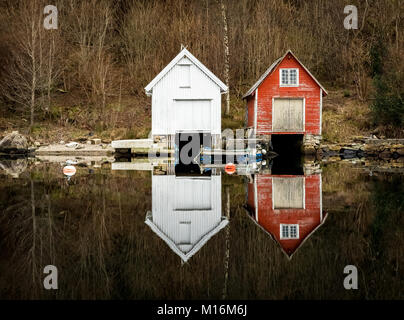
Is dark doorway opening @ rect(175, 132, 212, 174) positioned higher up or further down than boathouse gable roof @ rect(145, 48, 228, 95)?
further down

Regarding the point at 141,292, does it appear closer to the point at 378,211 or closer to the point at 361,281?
the point at 361,281

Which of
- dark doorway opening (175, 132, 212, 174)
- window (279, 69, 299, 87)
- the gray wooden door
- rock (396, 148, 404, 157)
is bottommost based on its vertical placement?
rock (396, 148, 404, 157)

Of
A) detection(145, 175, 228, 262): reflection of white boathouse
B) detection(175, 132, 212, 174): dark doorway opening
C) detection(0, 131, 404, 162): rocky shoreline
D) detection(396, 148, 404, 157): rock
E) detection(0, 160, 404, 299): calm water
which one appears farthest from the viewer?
detection(175, 132, 212, 174): dark doorway opening

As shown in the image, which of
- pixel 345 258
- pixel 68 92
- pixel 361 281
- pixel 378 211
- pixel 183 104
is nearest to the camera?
pixel 361 281

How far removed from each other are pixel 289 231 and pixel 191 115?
22005 mm

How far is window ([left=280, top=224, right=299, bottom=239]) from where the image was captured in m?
7.65

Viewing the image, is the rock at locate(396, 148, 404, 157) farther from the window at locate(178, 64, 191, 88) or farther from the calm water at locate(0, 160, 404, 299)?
the calm water at locate(0, 160, 404, 299)

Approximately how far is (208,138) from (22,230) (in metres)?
23.0

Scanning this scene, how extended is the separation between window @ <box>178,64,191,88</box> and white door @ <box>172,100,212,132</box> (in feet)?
3.00

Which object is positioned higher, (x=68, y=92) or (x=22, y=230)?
(x=68, y=92)

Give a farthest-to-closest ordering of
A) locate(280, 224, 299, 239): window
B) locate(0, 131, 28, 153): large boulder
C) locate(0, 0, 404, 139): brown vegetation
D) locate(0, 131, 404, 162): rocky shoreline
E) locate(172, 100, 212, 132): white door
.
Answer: locate(0, 0, 404, 139): brown vegetation → locate(0, 131, 28, 153): large boulder → locate(0, 131, 404, 162): rocky shoreline → locate(172, 100, 212, 132): white door → locate(280, 224, 299, 239): window

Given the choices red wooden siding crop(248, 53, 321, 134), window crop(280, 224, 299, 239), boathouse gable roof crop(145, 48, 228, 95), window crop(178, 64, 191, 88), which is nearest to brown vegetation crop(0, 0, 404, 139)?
red wooden siding crop(248, 53, 321, 134)
